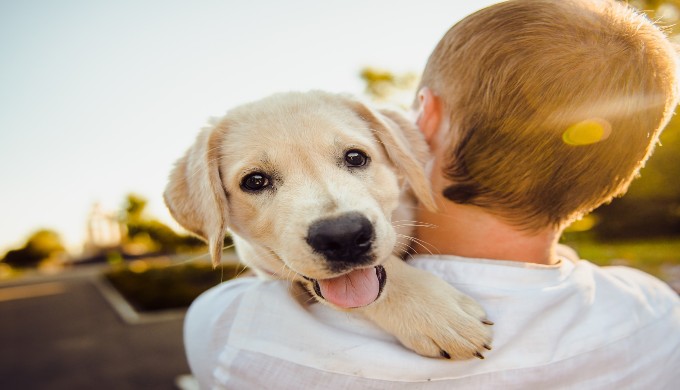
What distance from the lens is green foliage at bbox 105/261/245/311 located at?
50.4 ft

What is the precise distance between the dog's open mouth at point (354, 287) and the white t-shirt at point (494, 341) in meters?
0.06

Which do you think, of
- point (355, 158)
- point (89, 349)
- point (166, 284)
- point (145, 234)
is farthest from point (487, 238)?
point (145, 234)

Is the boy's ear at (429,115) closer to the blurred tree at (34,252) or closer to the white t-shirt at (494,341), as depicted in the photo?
the white t-shirt at (494,341)

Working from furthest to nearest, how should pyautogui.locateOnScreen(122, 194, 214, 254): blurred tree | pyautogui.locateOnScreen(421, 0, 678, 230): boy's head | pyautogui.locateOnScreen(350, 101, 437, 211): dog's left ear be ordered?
1. pyautogui.locateOnScreen(122, 194, 214, 254): blurred tree
2. pyautogui.locateOnScreen(350, 101, 437, 211): dog's left ear
3. pyautogui.locateOnScreen(421, 0, 678, 230): boy's head

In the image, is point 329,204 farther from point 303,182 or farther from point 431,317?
point 431,317

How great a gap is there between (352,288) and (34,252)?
63.2 metres

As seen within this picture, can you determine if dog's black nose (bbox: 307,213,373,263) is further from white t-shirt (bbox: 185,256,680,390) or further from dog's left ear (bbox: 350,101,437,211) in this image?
dog's left ear (bbox: 350,101,437,211)

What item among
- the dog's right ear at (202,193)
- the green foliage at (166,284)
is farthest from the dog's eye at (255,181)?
the green foliage at (166,284)

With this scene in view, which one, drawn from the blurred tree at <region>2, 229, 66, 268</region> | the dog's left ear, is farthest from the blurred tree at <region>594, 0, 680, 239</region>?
the blurred tree at <region>2, 229, 66, 268</region>

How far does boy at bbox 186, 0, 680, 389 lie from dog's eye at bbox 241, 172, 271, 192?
60cm

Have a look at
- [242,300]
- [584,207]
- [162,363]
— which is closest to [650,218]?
[162,363]

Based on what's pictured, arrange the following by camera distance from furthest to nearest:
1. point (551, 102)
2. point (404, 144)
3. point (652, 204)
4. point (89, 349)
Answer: point (652, 204), point (89, 349), point (404, 144), point (551, 102)

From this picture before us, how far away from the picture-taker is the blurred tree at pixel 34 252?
179ft

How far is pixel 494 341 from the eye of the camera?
193 centimetres
